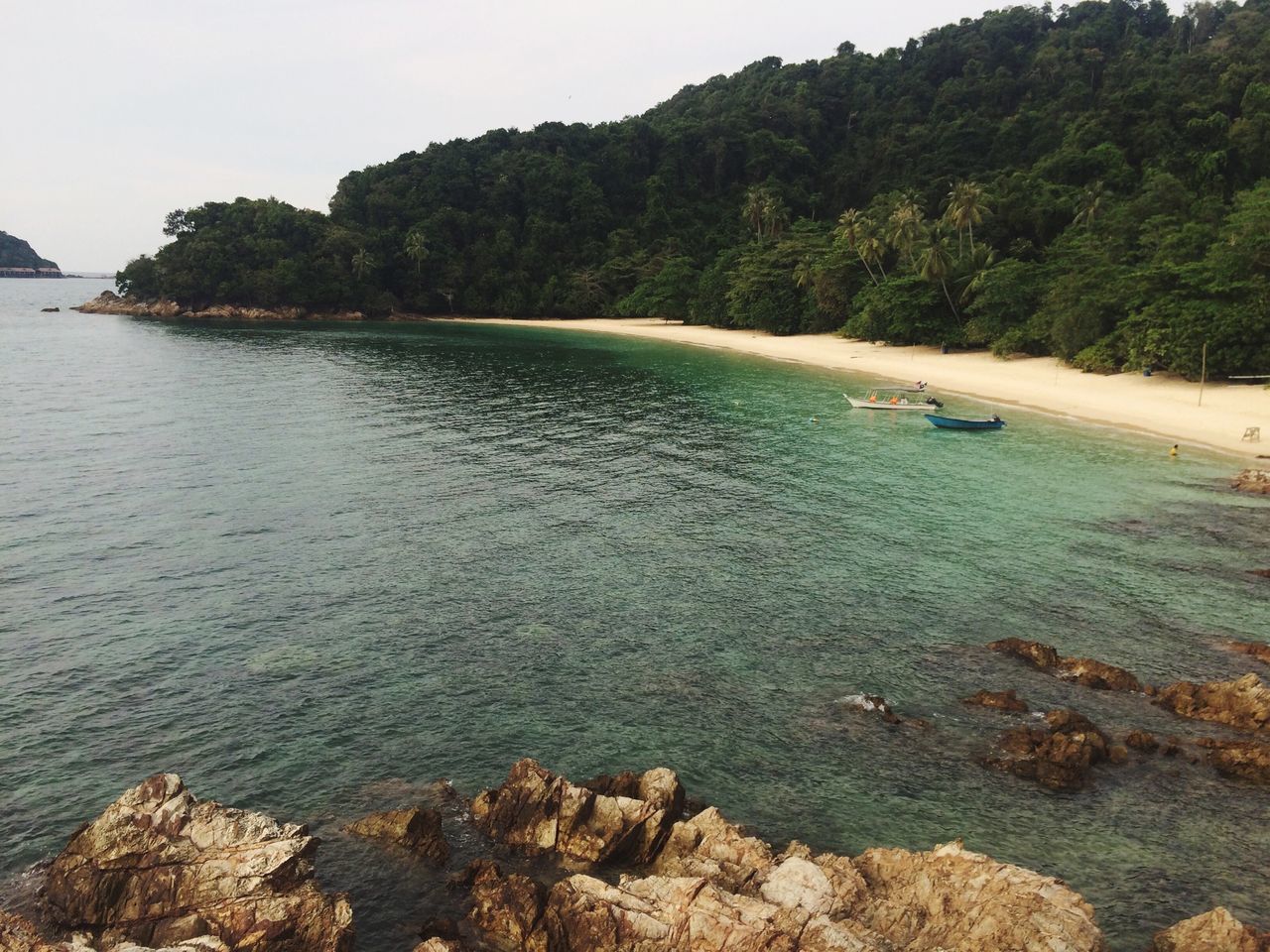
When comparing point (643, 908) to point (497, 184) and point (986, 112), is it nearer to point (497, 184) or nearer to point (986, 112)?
point (497, 184)

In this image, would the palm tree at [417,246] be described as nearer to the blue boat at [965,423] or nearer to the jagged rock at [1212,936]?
the blue boat at [965,423]

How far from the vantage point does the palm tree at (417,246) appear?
5778 inches

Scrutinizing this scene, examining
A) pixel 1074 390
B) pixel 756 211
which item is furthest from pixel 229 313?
pixel 1074 390

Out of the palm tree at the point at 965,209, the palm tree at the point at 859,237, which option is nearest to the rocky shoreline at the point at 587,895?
the palm tree at the point at 965,209

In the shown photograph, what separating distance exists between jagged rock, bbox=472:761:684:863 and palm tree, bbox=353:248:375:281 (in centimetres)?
14535

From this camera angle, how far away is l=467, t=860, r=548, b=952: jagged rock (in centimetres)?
1190

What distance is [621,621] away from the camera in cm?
2428

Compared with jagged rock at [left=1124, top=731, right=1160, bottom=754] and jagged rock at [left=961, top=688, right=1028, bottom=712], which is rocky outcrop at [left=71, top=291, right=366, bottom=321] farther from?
jagged rock at [left=1124, top=731, right=1160, bottom=754]

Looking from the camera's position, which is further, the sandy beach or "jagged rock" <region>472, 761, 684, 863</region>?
the sandy beach

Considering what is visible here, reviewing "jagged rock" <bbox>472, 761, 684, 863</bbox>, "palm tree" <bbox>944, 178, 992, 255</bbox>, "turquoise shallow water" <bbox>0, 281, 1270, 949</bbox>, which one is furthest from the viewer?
"palm tree" <bbox>944, 178, 992, 255</bbox>

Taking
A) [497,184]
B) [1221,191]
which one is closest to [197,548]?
[1221,191]

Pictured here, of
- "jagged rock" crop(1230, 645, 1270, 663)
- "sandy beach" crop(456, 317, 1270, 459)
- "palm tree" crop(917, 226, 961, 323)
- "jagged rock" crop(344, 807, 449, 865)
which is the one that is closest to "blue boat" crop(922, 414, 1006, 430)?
"sandy beach" crop(456, 317, 1270, 459)

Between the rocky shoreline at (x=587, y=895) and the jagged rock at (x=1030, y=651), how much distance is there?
391 inches

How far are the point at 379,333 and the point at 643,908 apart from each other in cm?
11813
